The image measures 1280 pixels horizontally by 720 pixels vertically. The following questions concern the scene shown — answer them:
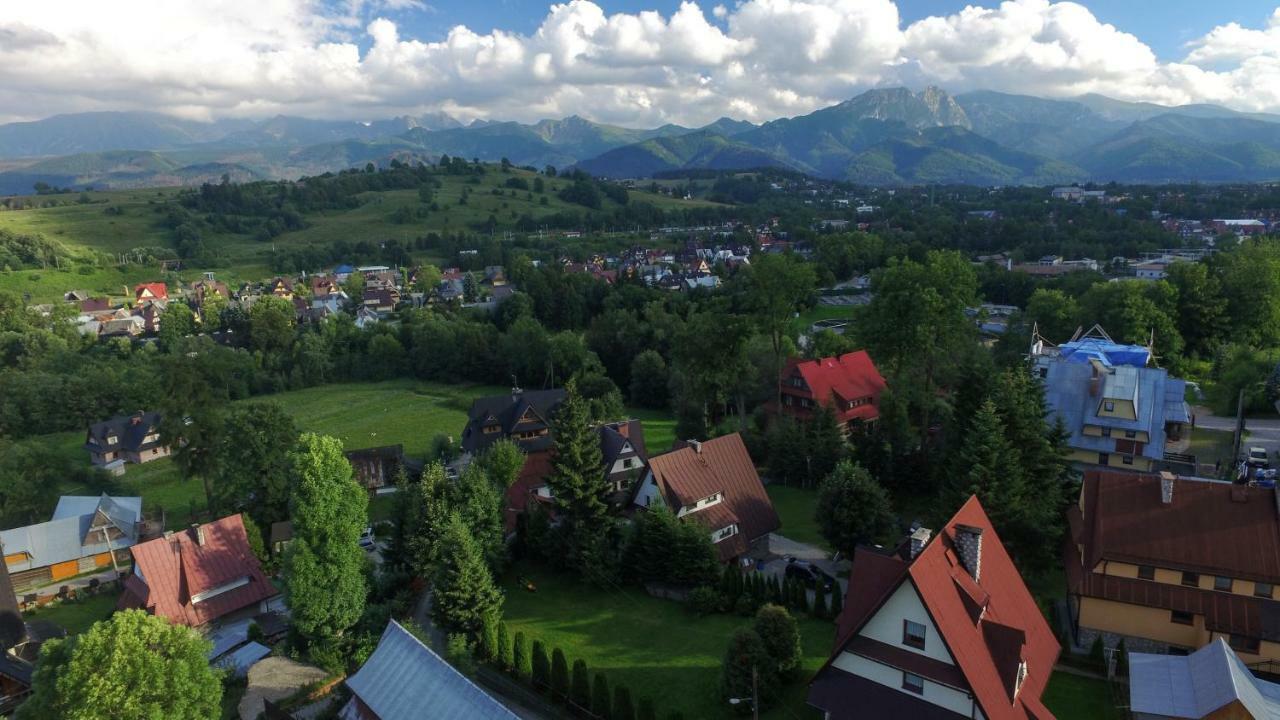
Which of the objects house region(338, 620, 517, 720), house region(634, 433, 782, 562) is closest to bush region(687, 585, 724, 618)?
house region(634, 433, 782, 562)

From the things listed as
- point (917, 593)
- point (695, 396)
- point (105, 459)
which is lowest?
point (105, 459)

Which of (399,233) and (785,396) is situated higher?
(399,233)

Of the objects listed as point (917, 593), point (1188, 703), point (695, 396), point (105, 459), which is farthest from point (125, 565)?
point (1188, 703)

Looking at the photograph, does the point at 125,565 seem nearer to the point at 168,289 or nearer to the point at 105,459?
the point at 105,459

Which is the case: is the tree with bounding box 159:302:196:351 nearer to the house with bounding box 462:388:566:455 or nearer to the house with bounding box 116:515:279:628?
the house with bounding box 462:388:566:455

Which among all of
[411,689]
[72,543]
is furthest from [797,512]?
[72,543]

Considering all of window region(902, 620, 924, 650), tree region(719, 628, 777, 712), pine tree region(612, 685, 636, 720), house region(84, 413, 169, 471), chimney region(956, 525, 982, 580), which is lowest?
house region(84, 413, 169, 471)

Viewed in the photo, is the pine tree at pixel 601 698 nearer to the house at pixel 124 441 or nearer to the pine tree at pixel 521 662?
the pine tree at pixel 521 662
